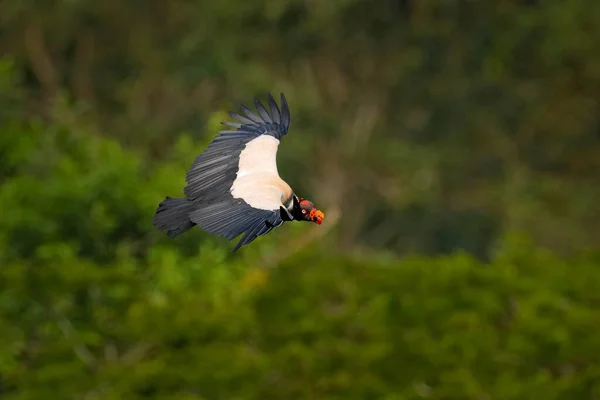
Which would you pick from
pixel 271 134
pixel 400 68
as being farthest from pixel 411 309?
pixel 271 134

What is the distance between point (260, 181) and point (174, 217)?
0.29m

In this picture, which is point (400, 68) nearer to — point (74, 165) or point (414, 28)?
point (414, 28)

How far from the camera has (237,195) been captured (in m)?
4.01

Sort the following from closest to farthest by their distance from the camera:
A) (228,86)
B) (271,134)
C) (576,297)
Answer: (271,134) < (576,297) < (228,86)

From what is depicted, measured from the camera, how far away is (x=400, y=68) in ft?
110

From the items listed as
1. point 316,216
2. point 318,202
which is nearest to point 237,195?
point 316,216

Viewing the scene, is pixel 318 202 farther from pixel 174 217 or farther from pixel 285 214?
pixel 285 214

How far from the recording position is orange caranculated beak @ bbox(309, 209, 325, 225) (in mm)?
3717

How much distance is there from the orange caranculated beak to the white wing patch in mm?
111

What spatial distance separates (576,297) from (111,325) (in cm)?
909

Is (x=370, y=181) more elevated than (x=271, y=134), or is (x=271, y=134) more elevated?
(x=370, y=181)

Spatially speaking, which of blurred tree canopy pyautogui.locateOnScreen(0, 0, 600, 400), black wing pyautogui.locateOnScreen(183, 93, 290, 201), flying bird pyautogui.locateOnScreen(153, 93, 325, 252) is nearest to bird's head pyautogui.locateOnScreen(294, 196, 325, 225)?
flying bird pyautogui.locateOnScreen(153, 93, 325, 252)

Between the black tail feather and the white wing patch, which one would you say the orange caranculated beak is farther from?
the black tail feather

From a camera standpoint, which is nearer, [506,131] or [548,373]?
[548,373]
